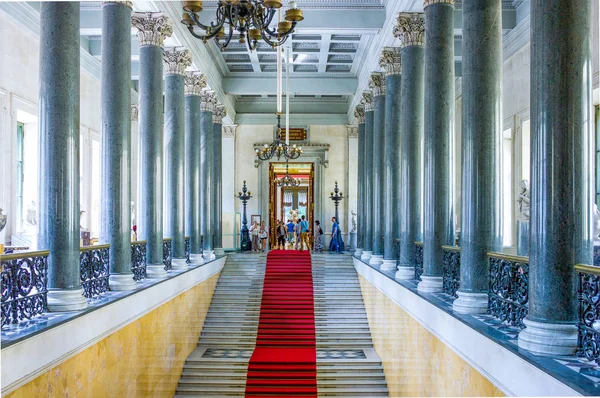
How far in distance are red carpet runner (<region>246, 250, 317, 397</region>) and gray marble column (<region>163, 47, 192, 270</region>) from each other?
275 cm

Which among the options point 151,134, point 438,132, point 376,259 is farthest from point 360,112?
point 438,132

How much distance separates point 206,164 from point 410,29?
913 centimetres

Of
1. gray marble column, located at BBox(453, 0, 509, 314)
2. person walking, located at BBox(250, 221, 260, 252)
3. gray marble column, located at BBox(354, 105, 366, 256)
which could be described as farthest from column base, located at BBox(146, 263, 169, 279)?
person walking, located at BBox(250, 221, 260, 252)

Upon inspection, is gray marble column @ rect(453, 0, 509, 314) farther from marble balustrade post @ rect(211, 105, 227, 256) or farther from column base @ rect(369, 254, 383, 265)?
marble balustrade post @ rect(211, 105, 227, 256)

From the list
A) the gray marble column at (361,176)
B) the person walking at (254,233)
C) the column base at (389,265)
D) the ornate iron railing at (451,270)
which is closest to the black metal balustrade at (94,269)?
the ornate iron railing at (451,270)

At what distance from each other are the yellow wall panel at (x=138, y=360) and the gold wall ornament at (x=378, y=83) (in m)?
6.91

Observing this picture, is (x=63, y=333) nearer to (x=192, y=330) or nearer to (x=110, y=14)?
(x=110, y=14)

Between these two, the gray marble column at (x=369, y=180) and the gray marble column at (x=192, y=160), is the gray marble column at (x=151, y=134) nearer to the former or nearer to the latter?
the gray marble column at (x=192, y=160)

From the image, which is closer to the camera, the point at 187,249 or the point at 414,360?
the point at 414,360

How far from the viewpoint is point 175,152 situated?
13.3 meters

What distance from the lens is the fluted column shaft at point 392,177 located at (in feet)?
44.0

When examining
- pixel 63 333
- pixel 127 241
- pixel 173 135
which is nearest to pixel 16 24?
pixel 173 135

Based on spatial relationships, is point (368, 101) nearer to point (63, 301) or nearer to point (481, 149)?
point (481, 149)

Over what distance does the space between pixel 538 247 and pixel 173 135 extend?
973cm
